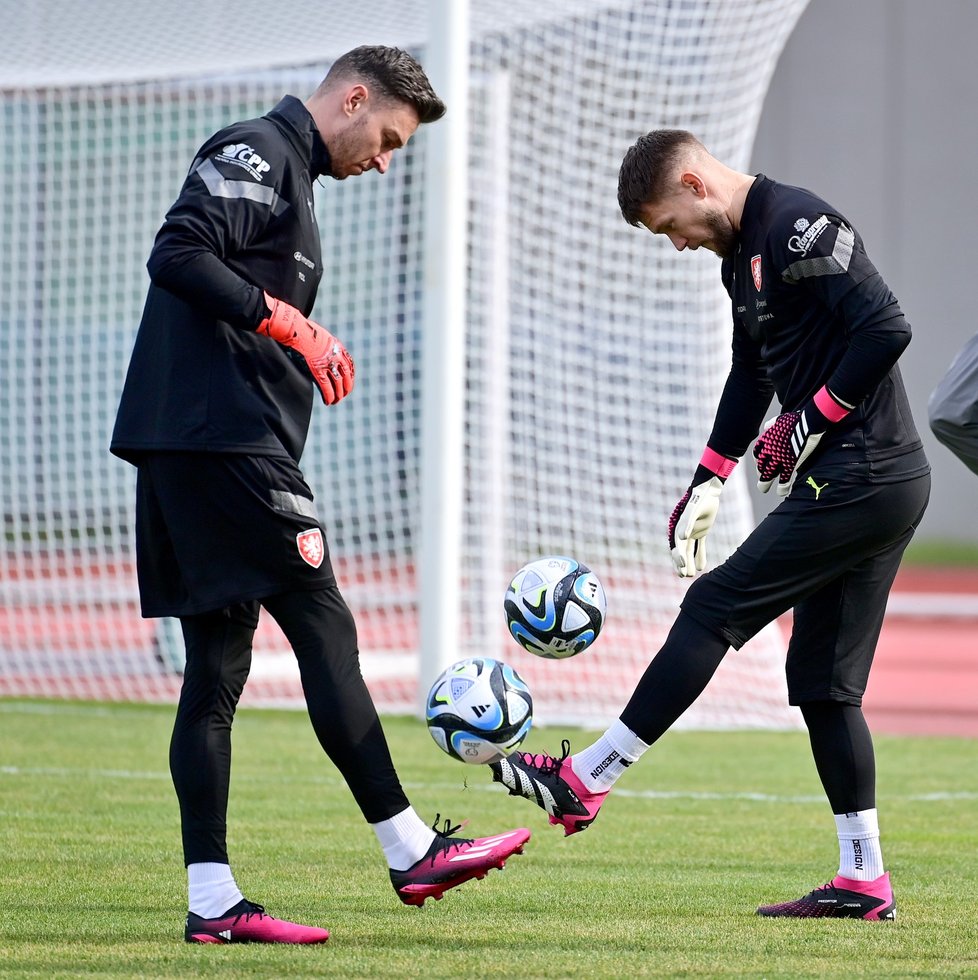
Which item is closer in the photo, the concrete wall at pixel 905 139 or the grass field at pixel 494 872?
the grass field at pixel 494 872

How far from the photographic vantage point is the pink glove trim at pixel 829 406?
3.87 metres

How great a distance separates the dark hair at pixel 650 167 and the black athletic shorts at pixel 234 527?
3.82 ft

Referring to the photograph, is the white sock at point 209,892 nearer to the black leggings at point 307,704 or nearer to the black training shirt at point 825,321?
the black leggings at point 307,704

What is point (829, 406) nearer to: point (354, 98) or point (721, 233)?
point (721, 233)

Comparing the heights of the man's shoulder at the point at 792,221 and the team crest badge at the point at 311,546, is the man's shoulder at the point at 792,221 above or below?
above

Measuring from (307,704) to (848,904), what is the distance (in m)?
1.58

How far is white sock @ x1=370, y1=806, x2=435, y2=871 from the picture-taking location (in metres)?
3.74

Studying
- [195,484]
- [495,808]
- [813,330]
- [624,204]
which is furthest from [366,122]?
[495,808]

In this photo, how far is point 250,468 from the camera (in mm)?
3645

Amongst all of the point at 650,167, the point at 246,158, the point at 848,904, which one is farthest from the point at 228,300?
the point at 848,904

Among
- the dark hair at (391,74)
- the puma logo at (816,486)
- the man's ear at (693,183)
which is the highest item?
the dark hair at (391,74)

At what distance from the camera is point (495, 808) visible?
19.9ft

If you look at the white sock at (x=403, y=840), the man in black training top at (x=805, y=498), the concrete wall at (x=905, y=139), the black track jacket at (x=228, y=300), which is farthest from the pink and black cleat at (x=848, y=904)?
the concrete wall at (x=905, y=139)

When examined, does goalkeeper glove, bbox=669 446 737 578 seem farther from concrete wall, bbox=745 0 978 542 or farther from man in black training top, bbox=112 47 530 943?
concrete wall, bbox=745 0 978 542
